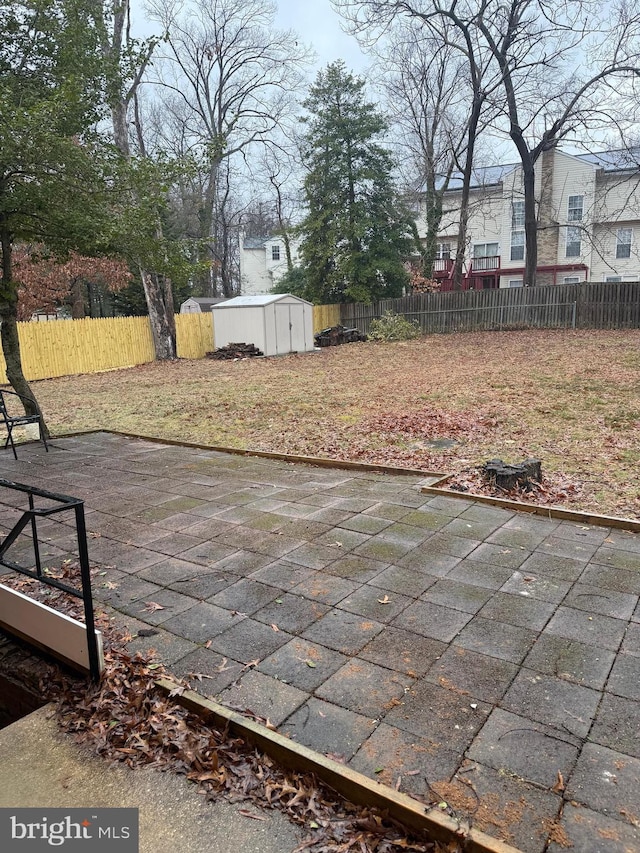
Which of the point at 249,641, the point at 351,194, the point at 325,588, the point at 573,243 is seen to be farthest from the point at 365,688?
the point at 573,243

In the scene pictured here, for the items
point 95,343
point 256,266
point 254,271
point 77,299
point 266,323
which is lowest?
point 95,343

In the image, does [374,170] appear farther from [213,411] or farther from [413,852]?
[413,852]

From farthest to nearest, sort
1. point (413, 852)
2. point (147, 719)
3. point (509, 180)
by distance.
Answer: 1. point (509, 180)
2. point (147, 719)
3. point (413, 852)

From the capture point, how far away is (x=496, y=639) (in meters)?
2.65

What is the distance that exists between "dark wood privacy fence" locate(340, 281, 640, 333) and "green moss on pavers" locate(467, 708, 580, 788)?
1967 centimetres

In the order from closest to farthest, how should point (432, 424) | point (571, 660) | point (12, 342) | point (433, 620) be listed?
point (571, 660) → point (433, 620) → point (12, 342) → point (432, 424)

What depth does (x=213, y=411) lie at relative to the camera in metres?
9.52

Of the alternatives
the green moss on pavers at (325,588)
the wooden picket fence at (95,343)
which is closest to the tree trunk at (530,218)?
the wooden picket fence at (95,343)

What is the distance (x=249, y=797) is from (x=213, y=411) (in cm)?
794

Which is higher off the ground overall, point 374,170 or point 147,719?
point 374,170

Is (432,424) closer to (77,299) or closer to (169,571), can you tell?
(169,571)

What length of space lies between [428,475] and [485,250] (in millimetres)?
29045

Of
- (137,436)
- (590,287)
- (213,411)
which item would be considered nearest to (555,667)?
(137,436)

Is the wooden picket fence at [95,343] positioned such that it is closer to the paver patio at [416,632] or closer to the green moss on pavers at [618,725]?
the paver patio at [416,632]
